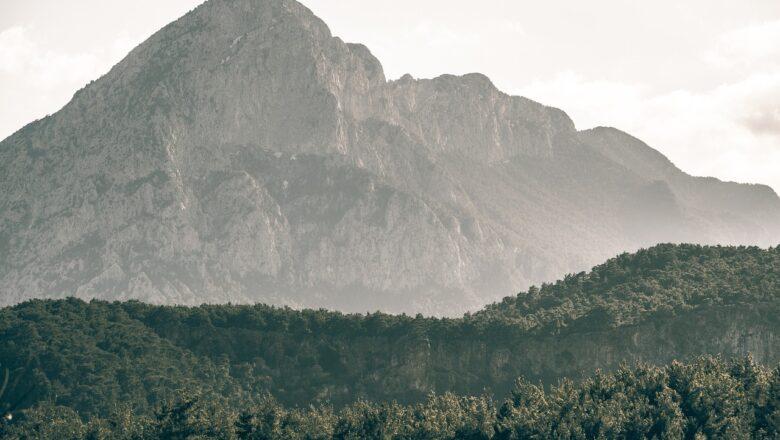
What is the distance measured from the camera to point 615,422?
200 m

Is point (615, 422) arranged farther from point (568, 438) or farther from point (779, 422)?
point (779, 422)

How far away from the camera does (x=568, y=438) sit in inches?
7859

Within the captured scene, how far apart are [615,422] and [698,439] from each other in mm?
11754

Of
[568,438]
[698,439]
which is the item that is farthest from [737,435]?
[568,438]

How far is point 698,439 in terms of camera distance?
195m

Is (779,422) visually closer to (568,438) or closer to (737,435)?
(737,435)

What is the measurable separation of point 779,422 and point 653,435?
17610 mm

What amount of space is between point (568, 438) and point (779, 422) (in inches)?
1164

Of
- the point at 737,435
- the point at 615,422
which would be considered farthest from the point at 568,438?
the point at 737,435

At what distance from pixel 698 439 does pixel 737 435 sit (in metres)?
6.34

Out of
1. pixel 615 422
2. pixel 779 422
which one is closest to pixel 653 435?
pixel 615 422

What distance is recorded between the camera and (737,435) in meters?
198

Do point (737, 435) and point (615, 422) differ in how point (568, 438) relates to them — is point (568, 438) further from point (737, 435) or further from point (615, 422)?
point (737, 435)

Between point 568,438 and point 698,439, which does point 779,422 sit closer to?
point 698,439
